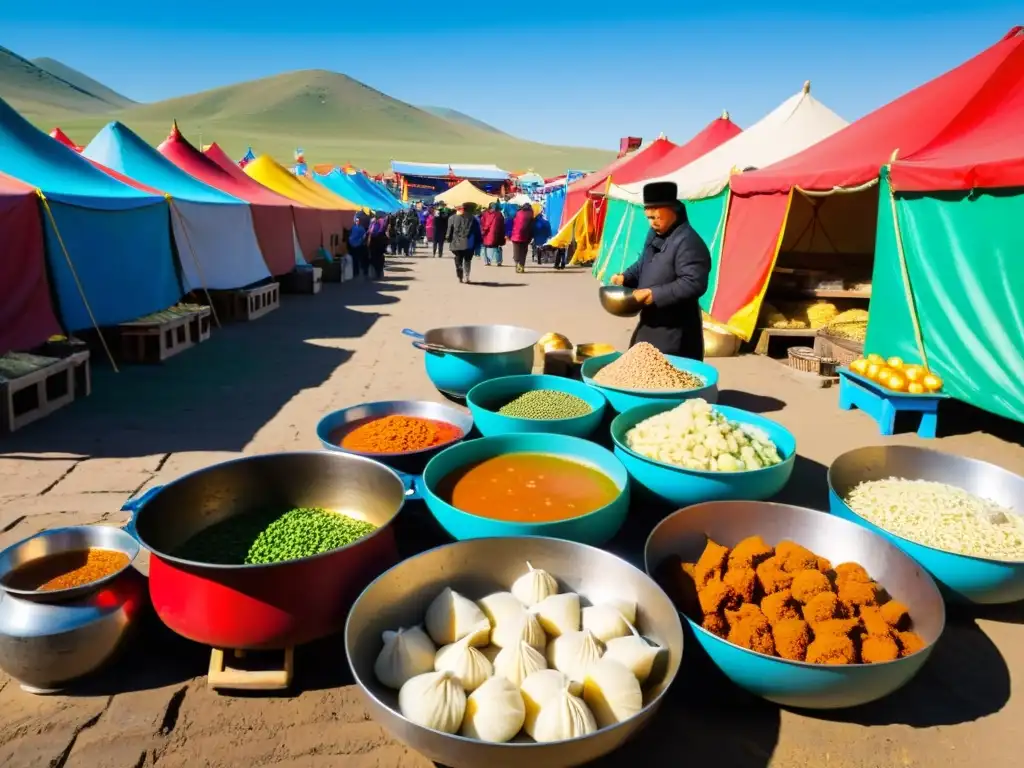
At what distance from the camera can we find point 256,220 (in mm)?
11180

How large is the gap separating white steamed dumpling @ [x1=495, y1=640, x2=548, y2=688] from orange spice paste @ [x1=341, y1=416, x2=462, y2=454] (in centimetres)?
150

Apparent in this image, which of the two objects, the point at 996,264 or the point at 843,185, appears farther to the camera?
the point at 843,185

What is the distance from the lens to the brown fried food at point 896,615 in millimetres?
2346

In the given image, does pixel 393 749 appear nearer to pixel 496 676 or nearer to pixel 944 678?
pixel 496 676

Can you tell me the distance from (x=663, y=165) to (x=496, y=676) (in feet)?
48.2

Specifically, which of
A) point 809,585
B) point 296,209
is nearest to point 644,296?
point 809,585

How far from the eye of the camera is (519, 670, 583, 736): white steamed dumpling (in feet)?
6.20

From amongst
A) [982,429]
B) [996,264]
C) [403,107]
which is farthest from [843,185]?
[403,107]

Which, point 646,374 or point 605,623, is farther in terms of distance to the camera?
point 646,374

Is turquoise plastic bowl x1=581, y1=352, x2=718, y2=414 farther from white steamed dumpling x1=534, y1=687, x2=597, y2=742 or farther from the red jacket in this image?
A: the red jacket

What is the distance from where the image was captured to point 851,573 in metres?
2.54

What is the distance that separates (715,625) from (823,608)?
1.24 ft

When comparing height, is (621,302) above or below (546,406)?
above

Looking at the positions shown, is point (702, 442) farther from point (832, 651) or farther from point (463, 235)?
point (463, 235)
